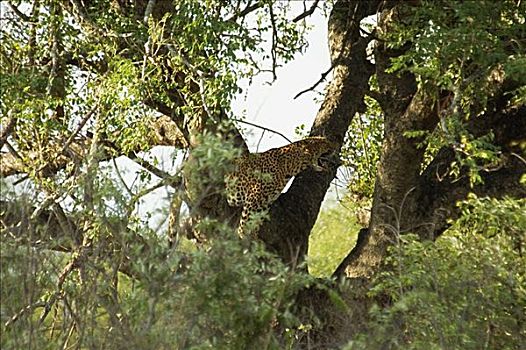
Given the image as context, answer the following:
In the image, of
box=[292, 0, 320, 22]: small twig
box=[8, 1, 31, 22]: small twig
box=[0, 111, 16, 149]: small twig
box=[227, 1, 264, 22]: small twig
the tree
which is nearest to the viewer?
the tree

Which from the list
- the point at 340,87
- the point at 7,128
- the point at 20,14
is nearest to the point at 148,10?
the point at 20,14

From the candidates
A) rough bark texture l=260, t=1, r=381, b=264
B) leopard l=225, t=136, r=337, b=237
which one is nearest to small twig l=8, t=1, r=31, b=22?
leopard l=225, t=136, r=337, b=237

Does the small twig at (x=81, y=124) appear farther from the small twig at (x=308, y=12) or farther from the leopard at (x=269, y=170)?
the small twig at (x=308, y=12)

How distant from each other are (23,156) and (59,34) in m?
1.04

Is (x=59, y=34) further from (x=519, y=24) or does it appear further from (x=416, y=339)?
(x=416, y=339)

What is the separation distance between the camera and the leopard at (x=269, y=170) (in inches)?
318

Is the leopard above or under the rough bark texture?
under

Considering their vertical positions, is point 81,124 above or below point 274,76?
below

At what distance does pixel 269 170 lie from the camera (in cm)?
823

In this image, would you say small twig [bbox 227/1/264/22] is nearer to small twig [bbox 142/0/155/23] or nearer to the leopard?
small twig [bbox 142/0/155/23]

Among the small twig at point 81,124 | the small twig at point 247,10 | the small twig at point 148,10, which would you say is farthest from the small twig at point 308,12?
A: the small twig at point 81,124

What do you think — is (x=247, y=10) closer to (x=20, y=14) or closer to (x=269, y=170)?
(x=269, y=170)

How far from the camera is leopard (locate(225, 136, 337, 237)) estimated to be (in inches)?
318

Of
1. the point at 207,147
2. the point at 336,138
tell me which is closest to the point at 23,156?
the point at 336,138
